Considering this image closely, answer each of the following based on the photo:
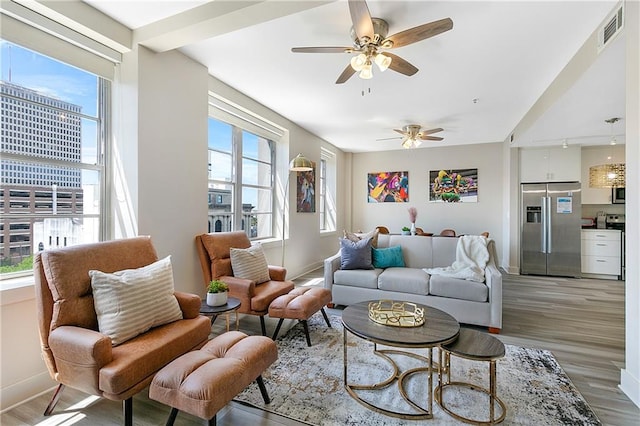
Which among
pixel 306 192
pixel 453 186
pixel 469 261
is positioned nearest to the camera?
pixel 469 261

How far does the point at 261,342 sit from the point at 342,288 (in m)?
1.96

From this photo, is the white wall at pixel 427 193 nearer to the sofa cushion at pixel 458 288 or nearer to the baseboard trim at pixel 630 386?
the sofa cushion at pixel 458 288

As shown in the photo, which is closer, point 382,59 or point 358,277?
point 382,59

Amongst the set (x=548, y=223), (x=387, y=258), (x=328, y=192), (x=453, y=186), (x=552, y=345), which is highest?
(x=453, y=186)

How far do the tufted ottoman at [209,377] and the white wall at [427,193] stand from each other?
6.09m

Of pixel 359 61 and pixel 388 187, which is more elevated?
pixel 359 61

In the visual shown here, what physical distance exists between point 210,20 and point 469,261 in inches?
140

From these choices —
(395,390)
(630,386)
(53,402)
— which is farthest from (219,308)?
(630,386)

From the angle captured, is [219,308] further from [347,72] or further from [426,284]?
[347,72]

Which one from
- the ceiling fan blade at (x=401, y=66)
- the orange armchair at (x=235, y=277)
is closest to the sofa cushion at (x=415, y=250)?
the orange armchair at (x=235, y=277)

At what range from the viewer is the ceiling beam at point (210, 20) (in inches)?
81.5

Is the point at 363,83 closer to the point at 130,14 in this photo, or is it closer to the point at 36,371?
the point at 130,14

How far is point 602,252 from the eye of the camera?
17.7 ft

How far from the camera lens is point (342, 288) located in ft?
12.1
